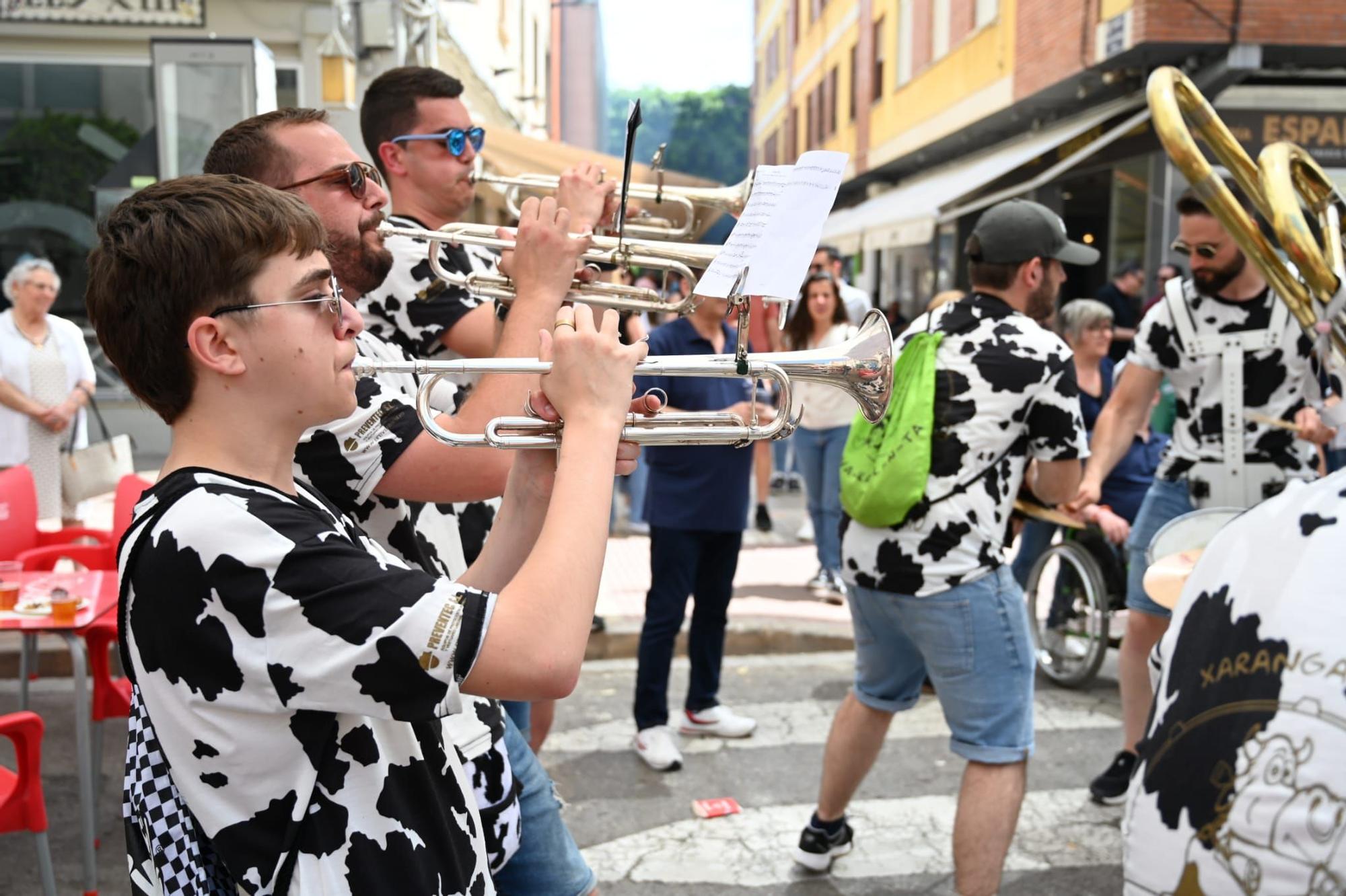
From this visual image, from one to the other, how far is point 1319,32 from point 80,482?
11.3 meters

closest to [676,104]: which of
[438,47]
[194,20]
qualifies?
[438,47]

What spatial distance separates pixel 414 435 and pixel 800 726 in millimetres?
3376

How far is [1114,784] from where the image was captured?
4.09 metres

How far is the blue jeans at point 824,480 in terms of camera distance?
22.1 ft

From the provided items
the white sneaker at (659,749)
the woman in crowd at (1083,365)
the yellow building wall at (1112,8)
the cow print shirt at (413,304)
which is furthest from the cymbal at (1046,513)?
the yellow building wall at (1112,8)

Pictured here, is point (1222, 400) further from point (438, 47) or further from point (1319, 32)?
point (438, 47)

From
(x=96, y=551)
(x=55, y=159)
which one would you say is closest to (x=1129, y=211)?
(x=55, y=159)

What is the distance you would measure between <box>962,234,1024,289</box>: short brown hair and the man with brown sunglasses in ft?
2.73

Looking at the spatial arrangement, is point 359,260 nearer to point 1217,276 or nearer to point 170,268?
point 170,268

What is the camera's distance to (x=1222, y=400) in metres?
3.77

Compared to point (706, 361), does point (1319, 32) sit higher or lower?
higher

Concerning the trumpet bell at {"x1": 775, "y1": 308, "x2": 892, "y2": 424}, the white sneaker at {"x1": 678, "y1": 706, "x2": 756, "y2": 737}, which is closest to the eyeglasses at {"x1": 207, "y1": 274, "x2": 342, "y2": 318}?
the trumpet bell at {"x1": 775, "y1": 308, "x2": 892, "y2": 424}

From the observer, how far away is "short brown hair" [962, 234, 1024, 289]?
323 centimetres

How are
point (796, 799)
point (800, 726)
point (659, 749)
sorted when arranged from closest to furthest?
point (796, 799), point (659, 749), point (800, 726)
